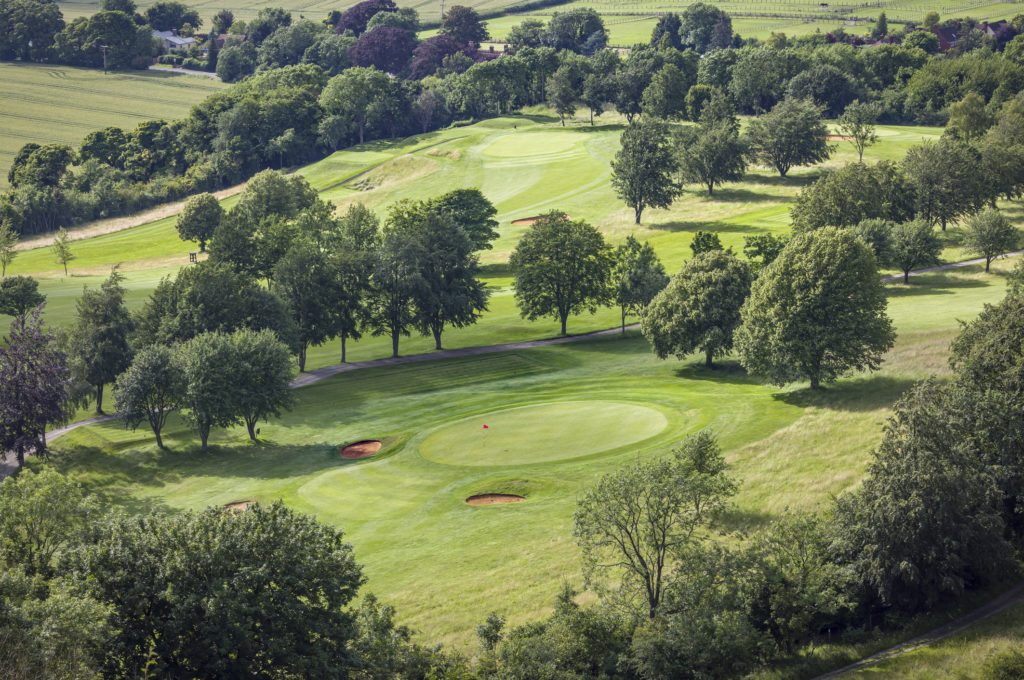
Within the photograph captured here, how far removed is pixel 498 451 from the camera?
69250 mm

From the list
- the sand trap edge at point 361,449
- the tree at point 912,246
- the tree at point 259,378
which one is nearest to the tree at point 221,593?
the sand trap edge at point 361,449

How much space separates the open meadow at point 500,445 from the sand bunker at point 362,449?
0.68m

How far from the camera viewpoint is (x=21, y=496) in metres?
48.8

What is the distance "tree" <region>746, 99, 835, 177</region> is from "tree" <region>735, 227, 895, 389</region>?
79.4 metres

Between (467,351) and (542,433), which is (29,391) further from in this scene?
(467,351)

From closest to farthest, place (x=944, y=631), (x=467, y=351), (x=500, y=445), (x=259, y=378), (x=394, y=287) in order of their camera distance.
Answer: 1. (x=944, y=631)
2. (x=500, y=445)
3. (x=259, y=378)
4. (x=467, y=351)
5. (x=394, y=287)

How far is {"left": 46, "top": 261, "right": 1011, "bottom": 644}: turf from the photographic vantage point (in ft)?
176

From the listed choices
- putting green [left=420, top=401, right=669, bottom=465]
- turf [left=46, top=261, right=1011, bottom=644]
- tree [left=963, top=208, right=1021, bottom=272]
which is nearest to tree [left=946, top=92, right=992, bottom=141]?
tree [left=963, top=208, right=1021, bottom=272]

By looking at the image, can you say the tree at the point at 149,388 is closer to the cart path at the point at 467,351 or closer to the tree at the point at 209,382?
the tree at the point at 209,382

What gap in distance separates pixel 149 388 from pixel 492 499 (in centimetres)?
3441

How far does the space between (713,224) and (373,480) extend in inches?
3400

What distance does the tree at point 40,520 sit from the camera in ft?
144

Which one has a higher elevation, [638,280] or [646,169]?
[646,169]

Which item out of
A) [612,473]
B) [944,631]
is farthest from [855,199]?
[944,631]
